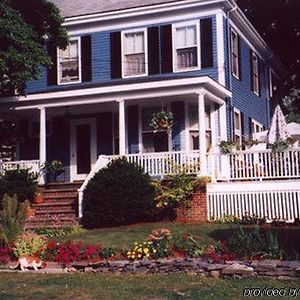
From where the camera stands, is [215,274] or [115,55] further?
[115,55]

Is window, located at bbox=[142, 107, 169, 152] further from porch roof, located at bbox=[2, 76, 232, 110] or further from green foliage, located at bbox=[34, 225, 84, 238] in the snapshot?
green foliage, located at bbox=[34, 225, 84, 238]

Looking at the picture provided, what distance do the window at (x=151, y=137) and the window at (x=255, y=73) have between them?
228 inches

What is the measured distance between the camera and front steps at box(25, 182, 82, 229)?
16.0m

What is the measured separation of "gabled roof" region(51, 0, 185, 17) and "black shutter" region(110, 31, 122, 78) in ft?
3.52

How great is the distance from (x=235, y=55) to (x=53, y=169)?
25.8 feet

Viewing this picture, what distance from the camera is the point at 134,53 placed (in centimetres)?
2053

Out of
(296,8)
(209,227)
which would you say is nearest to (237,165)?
(209,227)

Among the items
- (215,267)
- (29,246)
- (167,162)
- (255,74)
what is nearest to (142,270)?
(215,267)

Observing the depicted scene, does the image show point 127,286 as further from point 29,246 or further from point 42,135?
point 42,135

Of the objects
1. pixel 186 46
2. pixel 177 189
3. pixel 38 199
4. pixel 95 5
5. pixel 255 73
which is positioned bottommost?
pixel 38 199

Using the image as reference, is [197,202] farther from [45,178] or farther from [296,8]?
[296,8]

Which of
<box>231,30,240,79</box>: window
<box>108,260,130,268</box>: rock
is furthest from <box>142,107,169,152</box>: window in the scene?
<box>108,260,130,268</box>: rock

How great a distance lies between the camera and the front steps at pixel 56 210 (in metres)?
16.0

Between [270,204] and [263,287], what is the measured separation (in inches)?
312
